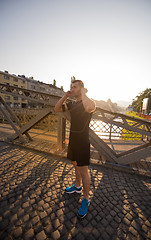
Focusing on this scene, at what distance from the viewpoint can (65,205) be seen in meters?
1.96

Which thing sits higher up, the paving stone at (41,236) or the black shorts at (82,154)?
the black shorts at (82,154)

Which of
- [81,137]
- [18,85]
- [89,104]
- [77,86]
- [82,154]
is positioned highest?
[18,85]

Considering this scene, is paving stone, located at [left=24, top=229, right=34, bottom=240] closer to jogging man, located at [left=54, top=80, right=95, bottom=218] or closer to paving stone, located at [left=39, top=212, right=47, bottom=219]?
paving stone, located at [left=39, top=212, right=47, bottom=219]

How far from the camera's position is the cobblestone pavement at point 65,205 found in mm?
1535

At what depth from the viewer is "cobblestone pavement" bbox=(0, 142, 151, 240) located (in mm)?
1535

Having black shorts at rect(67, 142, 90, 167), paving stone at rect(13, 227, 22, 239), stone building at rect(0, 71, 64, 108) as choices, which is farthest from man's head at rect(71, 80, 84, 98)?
stone building at rect(0, 71, 64, 108)

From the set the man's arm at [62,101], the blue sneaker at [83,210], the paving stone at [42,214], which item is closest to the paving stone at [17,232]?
the paving stone at [42,214]

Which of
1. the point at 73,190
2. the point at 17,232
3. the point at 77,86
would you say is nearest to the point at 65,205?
the point at 73,190

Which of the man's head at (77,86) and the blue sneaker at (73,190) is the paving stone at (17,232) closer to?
the blue sneaker at (73,190)

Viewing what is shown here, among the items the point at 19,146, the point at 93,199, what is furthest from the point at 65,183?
the point at 19,146

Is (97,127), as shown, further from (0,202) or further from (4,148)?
(0,202)

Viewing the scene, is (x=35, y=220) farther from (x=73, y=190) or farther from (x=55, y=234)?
(x=73, y=190)

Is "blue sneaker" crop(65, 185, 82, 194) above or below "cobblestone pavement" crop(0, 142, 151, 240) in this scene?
above

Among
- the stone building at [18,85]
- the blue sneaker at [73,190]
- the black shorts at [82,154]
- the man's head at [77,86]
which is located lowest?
the blue sneaker at [73,190]
